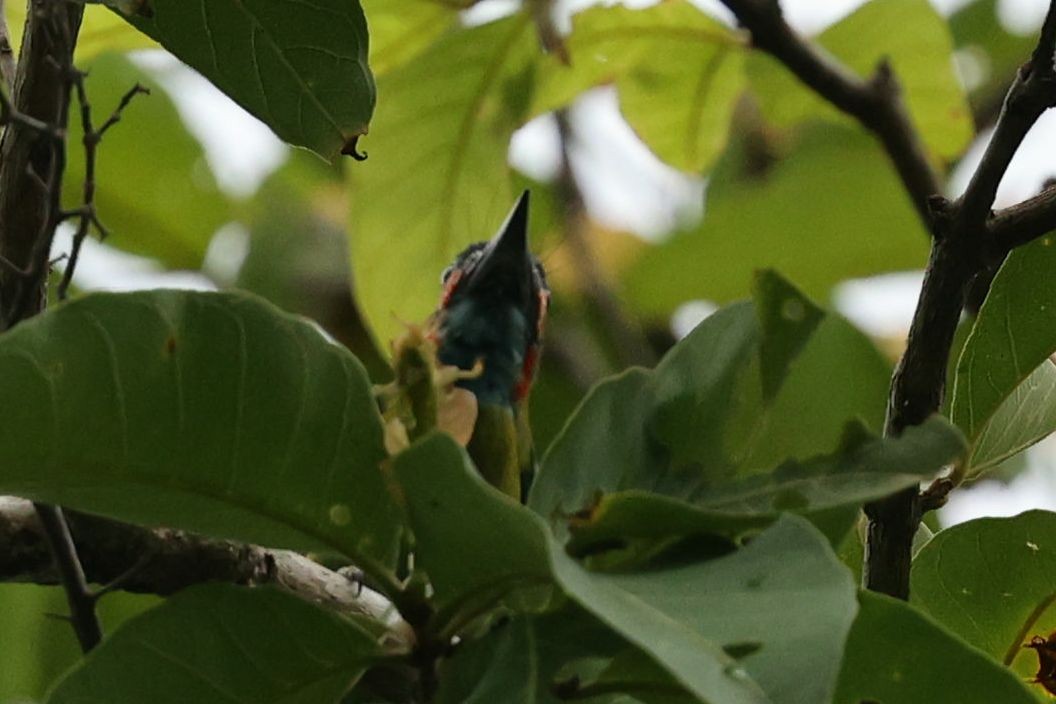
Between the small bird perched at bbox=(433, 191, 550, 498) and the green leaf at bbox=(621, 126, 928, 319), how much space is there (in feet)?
2.34

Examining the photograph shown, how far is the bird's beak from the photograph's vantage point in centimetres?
213

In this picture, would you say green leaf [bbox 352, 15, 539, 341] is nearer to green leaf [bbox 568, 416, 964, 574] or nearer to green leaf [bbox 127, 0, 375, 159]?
green leaf [bbox 127, 0, 375, 159]

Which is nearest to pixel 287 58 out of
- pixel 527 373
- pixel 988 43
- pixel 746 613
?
pixel 746 613

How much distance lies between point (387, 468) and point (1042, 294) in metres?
0.55

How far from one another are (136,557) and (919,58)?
1.87 m

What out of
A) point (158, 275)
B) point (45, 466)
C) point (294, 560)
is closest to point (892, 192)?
point (158, 275)

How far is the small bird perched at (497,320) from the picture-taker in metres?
2.15

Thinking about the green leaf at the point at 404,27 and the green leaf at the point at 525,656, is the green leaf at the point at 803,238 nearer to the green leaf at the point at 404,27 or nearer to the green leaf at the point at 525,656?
the green leaf at the point at 404,27

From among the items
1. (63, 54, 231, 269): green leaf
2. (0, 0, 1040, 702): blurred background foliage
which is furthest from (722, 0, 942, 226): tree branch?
(63, 54, 231, 269): green leaf

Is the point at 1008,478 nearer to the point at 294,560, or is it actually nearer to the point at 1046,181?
the point at 1046,181

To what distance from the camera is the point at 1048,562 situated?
49.6 inches

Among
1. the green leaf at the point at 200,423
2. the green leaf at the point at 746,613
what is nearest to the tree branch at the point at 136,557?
the green leaf at the point at 200,423

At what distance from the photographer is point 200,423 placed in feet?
2.96

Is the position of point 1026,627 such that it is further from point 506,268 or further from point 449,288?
point 449,288
